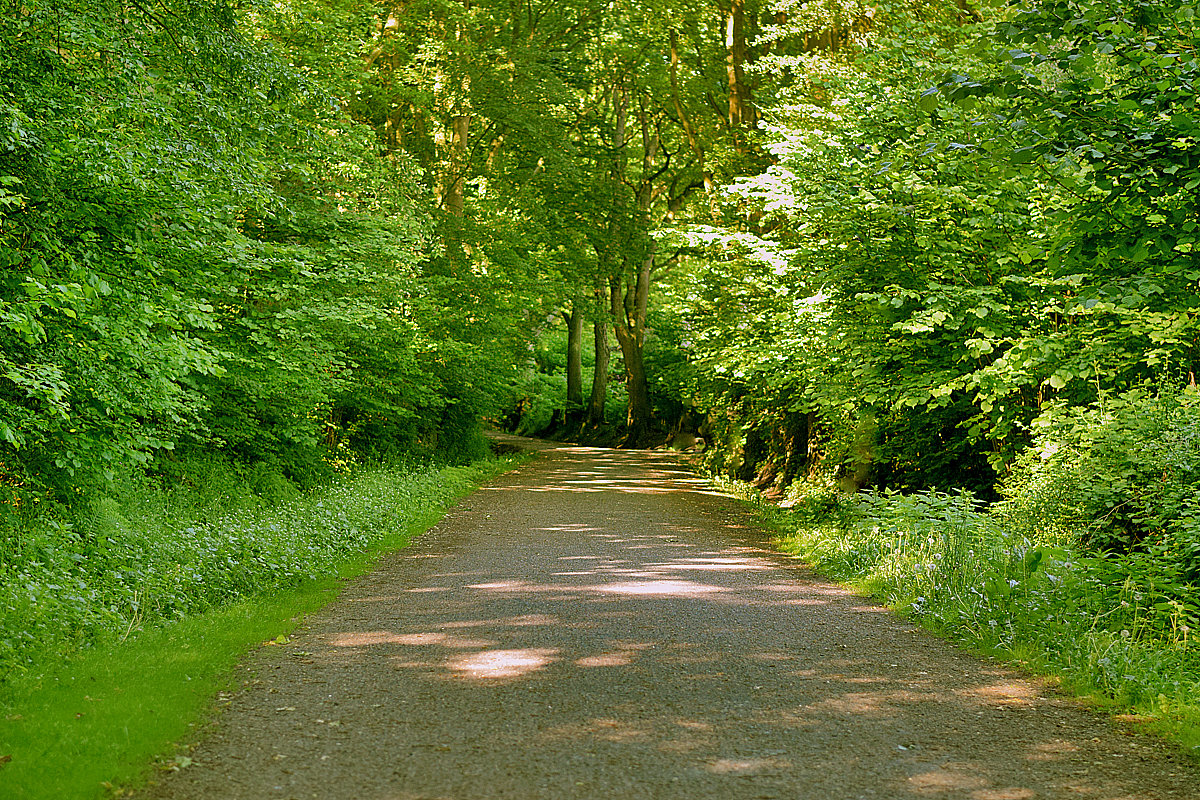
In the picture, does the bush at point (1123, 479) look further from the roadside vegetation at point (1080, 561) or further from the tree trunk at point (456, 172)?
the tree trunk at point (456, 172)

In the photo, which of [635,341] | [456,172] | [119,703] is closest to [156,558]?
[119,703]

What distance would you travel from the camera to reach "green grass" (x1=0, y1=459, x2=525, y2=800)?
4.67 meters

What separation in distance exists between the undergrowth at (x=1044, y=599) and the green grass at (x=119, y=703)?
5390 mm

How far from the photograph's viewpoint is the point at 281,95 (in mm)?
11289

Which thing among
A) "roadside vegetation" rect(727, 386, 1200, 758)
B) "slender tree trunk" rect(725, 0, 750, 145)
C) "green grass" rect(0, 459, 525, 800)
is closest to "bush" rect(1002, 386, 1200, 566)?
"roadside vegetation" rect(727, 386, 1200, 758)

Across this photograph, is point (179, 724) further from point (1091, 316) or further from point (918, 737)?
point (1091, 316)

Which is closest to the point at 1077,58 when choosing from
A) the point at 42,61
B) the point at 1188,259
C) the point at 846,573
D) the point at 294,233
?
the point at 1188,259

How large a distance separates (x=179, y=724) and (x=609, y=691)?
97.6 inches

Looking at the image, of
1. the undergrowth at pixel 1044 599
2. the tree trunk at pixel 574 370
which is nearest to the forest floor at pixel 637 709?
the undergrowth at pixel 1044 599

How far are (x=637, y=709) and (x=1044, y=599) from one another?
3.84 meters

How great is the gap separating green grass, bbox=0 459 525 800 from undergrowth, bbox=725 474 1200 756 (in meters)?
5.39

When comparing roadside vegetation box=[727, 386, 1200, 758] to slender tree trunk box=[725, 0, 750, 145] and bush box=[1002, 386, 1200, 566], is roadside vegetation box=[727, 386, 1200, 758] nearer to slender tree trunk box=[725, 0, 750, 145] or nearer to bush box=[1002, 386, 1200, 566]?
bush box=[1002, 386, 1200, 566]

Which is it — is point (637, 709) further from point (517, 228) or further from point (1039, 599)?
point (517, 228)

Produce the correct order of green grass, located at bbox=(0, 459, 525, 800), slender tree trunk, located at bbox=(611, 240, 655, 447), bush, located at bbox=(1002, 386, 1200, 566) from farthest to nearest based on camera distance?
1. slender tree trunk, located at bbox=(611, 240, 655, 447)
2. bush, located at bbox=(1002, 386, 1200, 566)
3. green grass, located at bbox=(0, 459, 525, 800)
